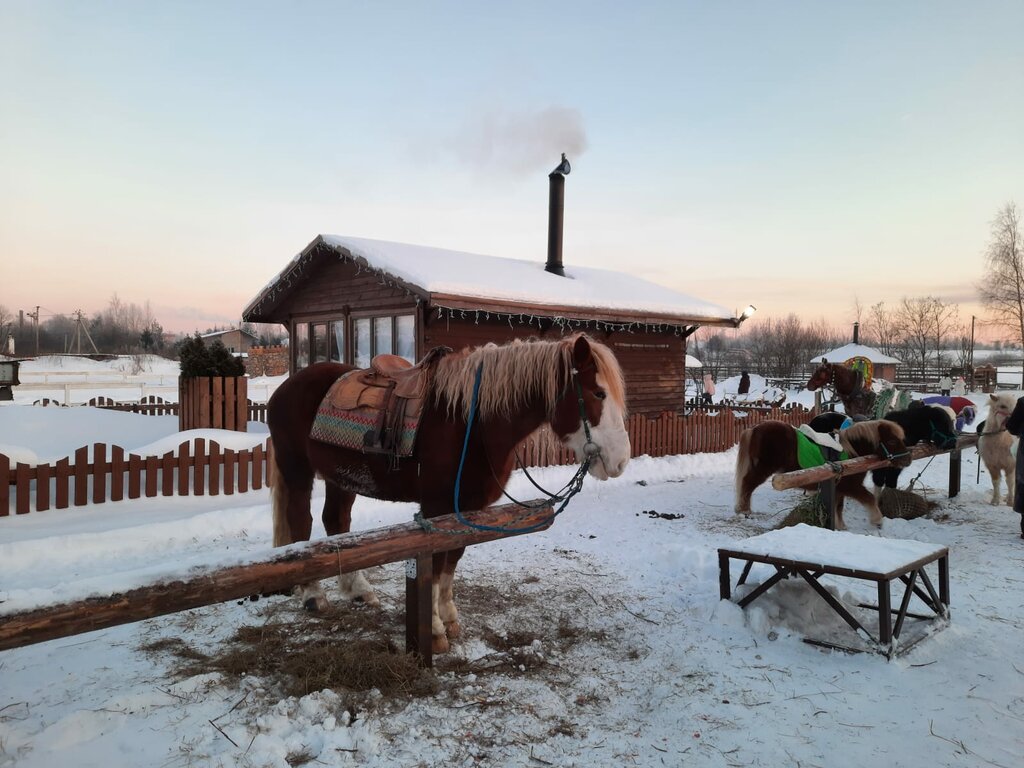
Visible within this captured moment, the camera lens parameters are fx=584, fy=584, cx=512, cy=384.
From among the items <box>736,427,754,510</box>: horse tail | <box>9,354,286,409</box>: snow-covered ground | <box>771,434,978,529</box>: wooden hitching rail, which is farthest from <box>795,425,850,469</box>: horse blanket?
<box>9,354,286,409</box>: snow-covered ground

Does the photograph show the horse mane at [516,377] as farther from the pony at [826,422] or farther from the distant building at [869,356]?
the distant building at [869,356]

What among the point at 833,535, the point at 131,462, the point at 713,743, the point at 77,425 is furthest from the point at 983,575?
the point at 77,425

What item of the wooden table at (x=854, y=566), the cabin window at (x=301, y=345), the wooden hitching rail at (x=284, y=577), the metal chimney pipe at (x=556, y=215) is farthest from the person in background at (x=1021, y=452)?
the cabin window at (x=301, y=345)

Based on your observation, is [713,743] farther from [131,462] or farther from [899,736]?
Answer: [131,462]

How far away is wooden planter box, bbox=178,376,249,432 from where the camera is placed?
9.02m

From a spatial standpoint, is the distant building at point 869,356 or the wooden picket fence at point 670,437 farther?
the distant building at point 869,356

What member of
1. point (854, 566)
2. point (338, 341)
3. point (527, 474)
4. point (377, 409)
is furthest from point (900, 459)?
point (338, 341)

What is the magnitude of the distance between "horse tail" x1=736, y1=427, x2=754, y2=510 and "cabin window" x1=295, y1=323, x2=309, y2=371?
9.26 meters

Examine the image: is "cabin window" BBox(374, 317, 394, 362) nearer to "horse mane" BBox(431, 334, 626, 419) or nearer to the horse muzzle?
"horse mane" BBox(431, 334, 626, 419)

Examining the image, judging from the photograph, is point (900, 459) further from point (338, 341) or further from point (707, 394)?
point (707, 394)

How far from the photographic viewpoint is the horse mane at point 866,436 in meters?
7.29

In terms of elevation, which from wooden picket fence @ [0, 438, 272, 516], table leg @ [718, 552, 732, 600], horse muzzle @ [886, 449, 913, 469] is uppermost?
horse muzzle @ [886, 449, 913, 469]

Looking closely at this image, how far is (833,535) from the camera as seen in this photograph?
15.4ft

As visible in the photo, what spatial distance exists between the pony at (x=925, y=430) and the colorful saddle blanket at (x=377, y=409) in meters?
7.00
